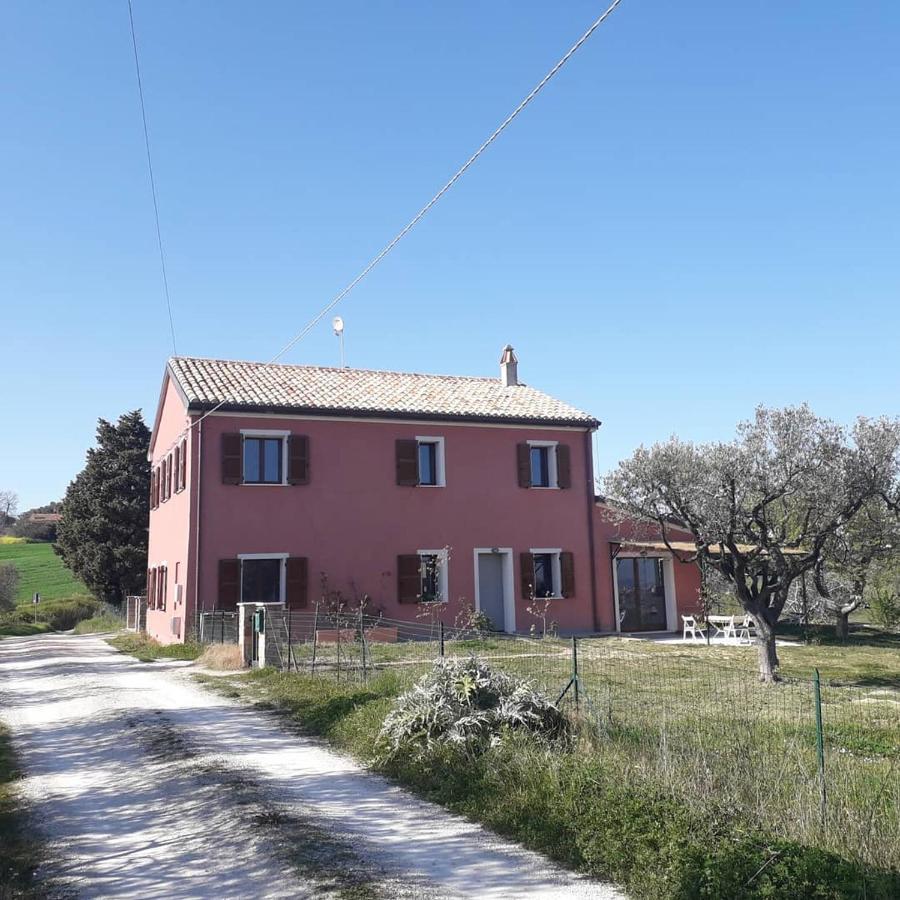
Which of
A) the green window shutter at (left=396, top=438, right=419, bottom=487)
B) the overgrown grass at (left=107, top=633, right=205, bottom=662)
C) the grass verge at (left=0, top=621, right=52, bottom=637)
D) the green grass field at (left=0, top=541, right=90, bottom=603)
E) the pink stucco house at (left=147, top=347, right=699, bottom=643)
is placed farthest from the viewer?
the green grass field at (left=0, top=541, right=90, bottom=603)

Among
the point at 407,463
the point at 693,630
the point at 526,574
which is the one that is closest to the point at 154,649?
the point at 407,463

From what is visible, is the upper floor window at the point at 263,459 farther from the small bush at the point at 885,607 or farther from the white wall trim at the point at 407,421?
the small bush at the point at 885,607

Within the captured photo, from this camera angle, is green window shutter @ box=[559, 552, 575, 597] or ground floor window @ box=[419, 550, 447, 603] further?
green window shutter @ box=[559, 552, 575, 597]

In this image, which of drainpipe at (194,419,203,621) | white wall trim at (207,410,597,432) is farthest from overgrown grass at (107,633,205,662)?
white wall trim at (207,410,597,432)

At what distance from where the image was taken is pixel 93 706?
38.6ft

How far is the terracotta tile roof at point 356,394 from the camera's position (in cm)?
2105

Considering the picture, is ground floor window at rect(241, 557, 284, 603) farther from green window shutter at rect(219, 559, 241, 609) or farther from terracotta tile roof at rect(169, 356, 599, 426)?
terracotta tile roof at rect(169, 356, 599, 426)

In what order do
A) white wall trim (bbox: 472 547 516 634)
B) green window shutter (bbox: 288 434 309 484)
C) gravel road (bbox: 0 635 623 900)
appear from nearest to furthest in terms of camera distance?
gravel road (bbox: 0 635 623 900), green window shutter (bbox: 288 434 309 484), white wall trim (bbox: 472 547 516 634)

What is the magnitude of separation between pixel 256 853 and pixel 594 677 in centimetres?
829

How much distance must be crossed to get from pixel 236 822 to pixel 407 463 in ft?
53.8

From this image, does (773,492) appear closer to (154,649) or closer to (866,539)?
(866,539)

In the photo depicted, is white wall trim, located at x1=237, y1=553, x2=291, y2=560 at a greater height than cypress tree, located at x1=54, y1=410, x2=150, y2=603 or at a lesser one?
lesser

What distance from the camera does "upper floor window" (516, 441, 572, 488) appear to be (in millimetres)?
23562

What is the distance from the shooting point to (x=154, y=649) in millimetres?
20469
